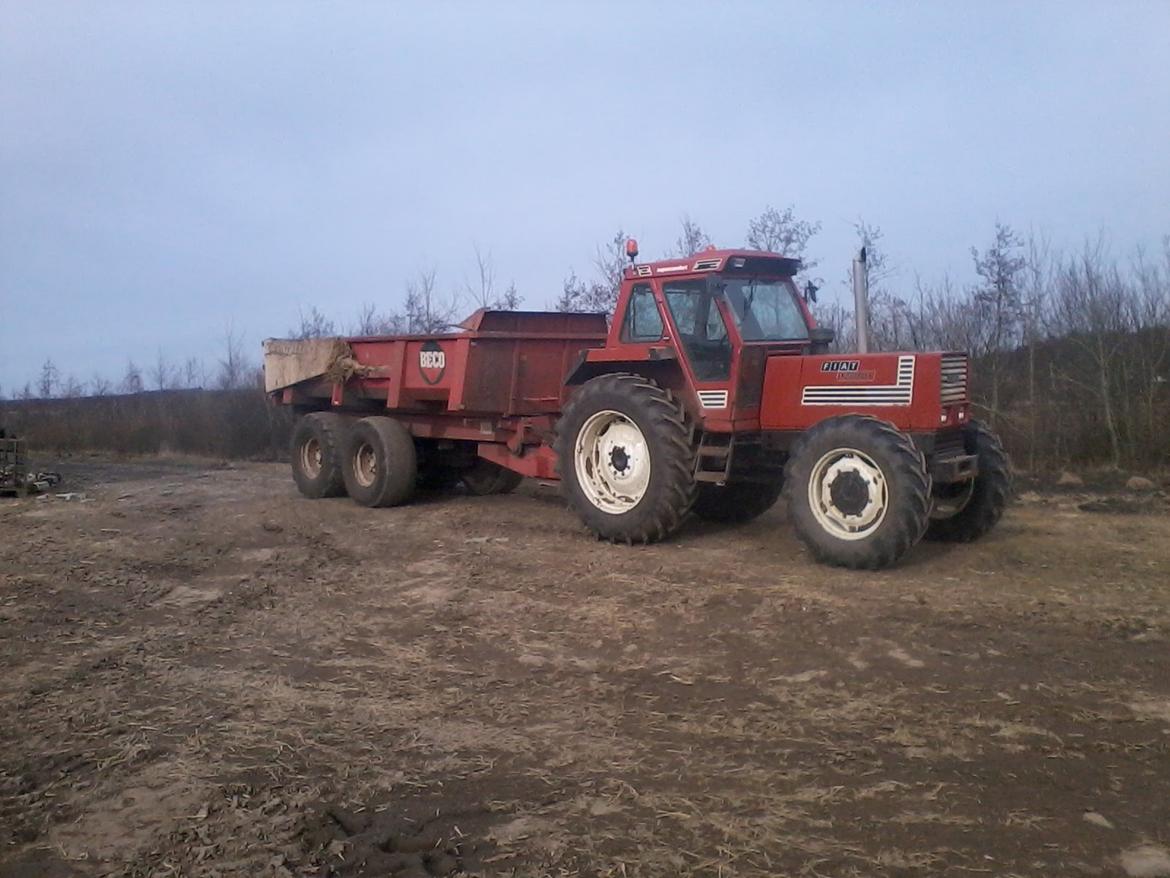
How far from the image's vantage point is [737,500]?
10.0 m

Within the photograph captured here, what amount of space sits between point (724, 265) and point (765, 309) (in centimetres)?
59

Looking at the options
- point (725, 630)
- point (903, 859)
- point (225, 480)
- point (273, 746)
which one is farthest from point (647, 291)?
point (225, 480)

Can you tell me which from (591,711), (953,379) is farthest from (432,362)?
(591,711)

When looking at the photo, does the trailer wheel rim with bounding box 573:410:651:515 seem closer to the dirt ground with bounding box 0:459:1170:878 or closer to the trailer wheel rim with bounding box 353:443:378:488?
the dirt ground with bounding box 0:459:1170:878

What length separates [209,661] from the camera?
6070 millimetres

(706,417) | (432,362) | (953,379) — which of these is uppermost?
(432,362)

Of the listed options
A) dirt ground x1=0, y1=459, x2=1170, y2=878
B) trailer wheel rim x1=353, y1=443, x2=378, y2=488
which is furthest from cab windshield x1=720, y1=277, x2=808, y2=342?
trailer wheel rim x1=353, y1=443, x2=378, y2=488

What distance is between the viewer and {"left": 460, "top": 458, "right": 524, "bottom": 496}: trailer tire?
41.9 ft

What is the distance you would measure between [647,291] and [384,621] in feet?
12.6

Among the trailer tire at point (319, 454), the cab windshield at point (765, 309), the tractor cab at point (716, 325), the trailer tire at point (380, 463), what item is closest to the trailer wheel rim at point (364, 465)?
the trailer tire at point (380, 463)

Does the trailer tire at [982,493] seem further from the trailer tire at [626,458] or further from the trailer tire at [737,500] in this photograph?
the trailer tire at [626,458]

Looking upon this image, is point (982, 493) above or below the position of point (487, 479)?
above

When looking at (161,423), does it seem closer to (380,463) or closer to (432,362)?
(380,463)

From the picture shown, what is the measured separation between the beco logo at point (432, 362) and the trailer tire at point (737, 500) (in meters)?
3.08
